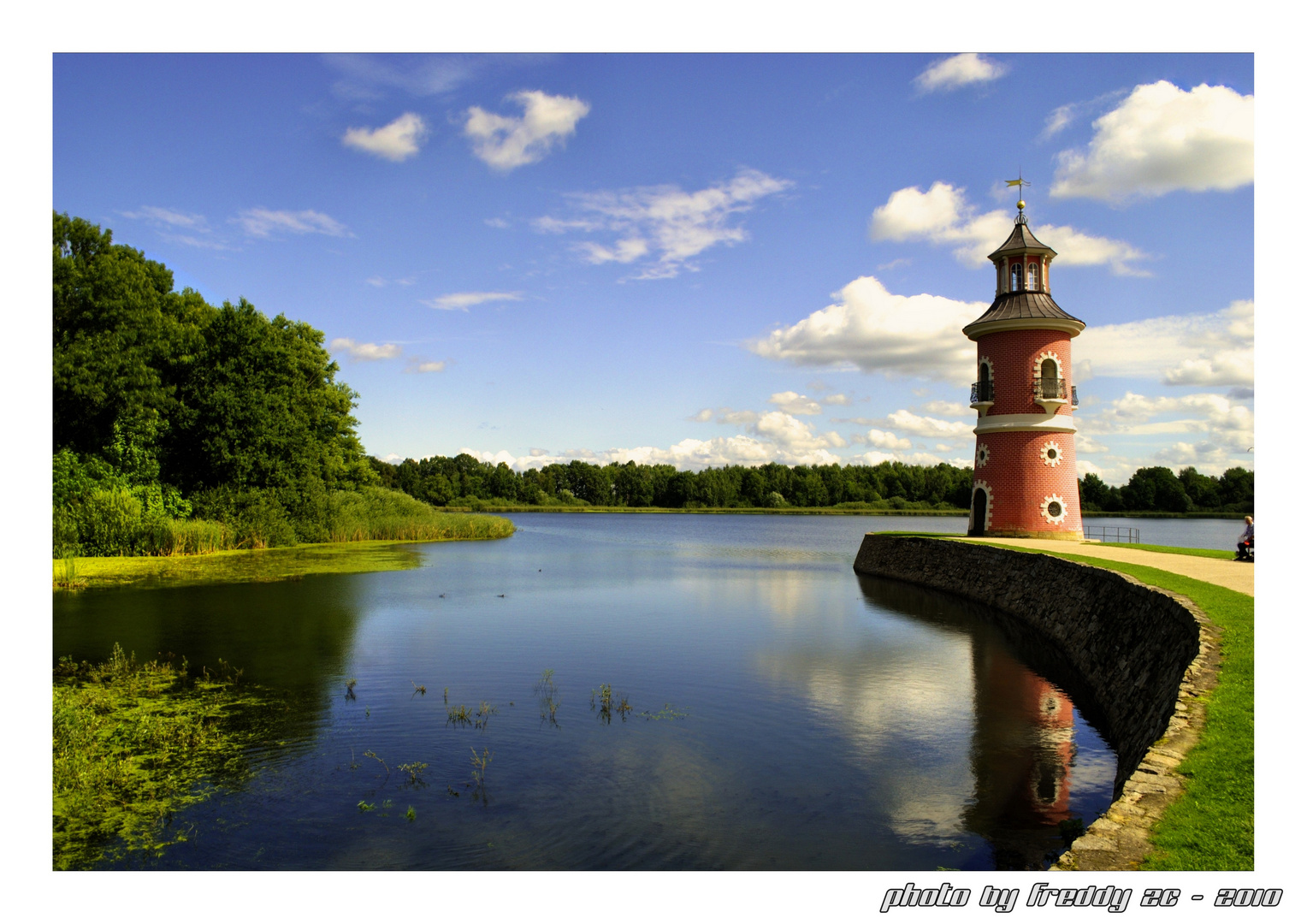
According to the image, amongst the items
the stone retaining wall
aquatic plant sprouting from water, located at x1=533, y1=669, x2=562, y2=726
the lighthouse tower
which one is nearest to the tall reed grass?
aquatic plant sprouting from water, located at x1=533, y1=669, x2=562, y2=726

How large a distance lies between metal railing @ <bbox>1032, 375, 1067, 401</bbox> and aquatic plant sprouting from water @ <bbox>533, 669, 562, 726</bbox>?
2301 cm

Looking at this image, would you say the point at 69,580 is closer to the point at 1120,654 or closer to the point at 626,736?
the point at 626,736

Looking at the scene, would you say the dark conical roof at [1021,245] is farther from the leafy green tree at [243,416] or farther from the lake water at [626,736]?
the leafy green tree at [243,416]

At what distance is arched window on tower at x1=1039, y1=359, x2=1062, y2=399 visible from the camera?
101 feet

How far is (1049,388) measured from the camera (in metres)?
30.8

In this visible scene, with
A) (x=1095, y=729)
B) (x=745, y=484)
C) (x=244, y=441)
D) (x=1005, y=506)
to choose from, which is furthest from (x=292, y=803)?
(x=745, y=484)

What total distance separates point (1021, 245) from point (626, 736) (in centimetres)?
2767

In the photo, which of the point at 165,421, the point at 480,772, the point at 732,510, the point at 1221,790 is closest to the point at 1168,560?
the point at 1221,790

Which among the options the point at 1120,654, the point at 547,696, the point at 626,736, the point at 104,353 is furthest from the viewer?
the point at 104,353

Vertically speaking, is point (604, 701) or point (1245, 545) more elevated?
point (1245, 545)

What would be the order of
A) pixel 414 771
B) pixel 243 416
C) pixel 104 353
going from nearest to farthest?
pixel 414 771 < pixel 104 353 < pixel 243 416

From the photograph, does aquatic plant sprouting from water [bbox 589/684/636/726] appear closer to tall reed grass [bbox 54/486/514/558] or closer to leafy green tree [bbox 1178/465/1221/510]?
tall reed grass [bbox 54/486/514/558]

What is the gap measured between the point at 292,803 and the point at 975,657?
14469 mm

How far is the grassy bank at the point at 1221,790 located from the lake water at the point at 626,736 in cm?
181
